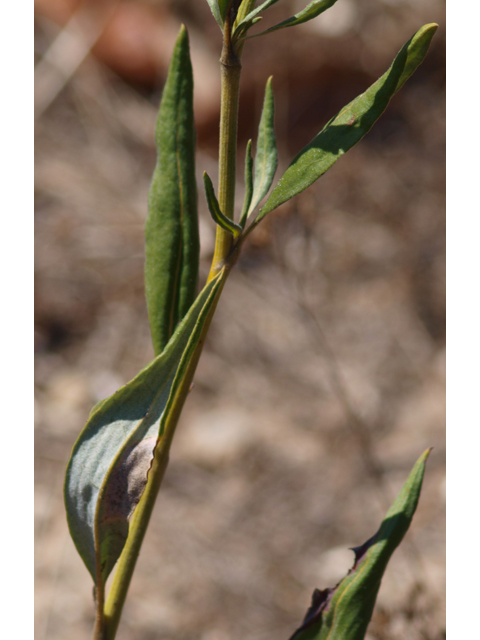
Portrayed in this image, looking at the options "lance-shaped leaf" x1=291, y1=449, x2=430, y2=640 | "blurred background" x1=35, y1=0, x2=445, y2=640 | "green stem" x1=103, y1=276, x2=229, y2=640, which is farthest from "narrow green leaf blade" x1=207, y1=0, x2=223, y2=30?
"blurred background" x1=35, y1=0, x2=445, y2=640

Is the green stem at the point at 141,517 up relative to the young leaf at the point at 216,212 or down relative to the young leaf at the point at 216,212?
down

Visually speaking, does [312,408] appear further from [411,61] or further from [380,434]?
[411,61]

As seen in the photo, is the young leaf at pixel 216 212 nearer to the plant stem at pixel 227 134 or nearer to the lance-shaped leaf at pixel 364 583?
the plant stem at pixel 227 134

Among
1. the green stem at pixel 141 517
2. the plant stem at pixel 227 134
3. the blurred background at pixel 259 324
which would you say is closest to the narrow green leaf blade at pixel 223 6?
the plant stem at pixel 227 134

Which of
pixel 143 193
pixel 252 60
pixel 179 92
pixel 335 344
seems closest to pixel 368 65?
pixel 252 60

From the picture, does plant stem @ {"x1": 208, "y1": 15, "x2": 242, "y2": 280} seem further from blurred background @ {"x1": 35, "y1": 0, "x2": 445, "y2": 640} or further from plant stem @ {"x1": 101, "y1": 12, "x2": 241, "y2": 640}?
blurred background @ {"x1": 35, "y1": 0, "x2": 445, "y2": 640}
